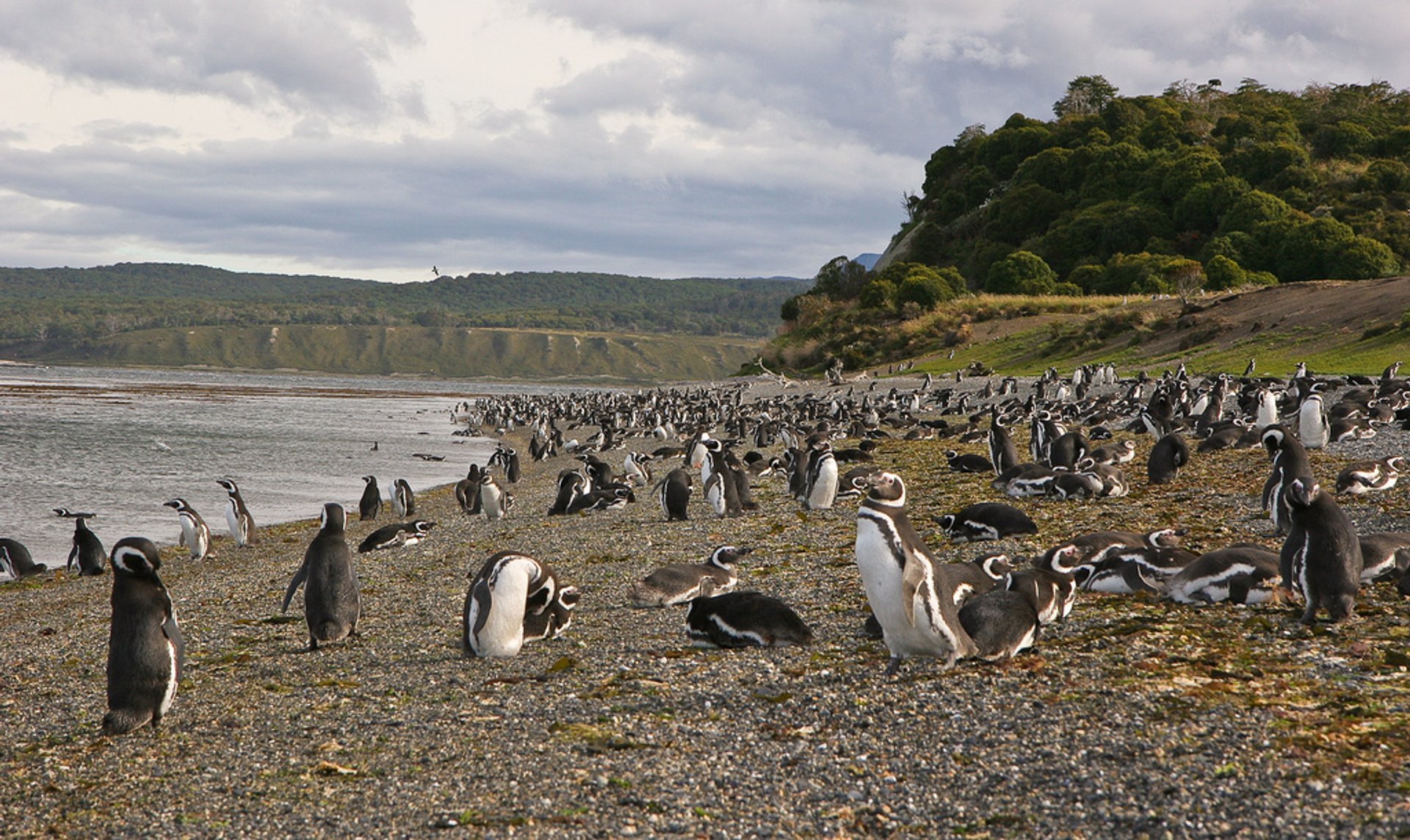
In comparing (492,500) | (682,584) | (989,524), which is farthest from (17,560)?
(989,524)

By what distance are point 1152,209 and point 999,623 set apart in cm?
7190

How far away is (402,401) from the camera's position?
308 ft

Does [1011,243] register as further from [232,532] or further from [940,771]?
[940,771]

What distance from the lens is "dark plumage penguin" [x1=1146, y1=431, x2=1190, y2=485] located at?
13789mm

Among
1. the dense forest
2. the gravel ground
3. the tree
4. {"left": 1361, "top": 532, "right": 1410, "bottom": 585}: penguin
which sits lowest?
the gravel ground

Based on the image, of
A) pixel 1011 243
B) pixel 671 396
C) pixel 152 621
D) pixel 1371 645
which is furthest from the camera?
pixel 1011 243

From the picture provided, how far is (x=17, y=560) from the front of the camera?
49.3 ft

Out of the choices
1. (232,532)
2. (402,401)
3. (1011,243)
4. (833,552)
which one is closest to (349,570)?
(833,552)

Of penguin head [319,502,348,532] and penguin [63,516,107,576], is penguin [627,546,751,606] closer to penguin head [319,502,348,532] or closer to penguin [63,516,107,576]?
penguin head [319,502,348,532]

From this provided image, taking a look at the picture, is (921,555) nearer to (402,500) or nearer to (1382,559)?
(1382,559)

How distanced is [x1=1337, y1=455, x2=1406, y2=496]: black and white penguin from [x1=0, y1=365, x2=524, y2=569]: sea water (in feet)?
53.2

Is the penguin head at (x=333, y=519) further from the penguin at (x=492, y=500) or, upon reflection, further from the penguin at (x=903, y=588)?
the penguin at (x=492, y=500)

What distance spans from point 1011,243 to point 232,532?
72964mm

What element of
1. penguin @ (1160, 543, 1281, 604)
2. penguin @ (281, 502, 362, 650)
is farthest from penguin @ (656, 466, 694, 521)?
penguin @ (1160, 543, 1281, 604)
